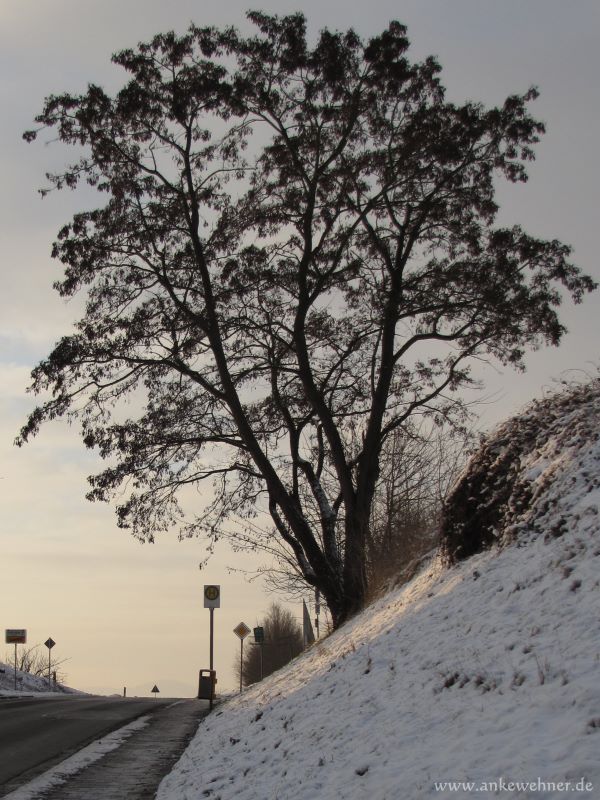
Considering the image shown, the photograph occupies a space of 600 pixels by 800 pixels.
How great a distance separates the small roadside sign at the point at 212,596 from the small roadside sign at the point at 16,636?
24.0 m

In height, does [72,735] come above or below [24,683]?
below

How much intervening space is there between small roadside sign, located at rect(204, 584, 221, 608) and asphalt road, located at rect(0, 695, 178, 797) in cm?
296

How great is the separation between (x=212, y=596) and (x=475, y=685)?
1625 centimetres

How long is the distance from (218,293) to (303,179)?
3517 mm

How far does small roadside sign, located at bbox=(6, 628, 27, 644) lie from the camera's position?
42344 mm

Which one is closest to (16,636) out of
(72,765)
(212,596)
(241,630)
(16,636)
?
(16,636)

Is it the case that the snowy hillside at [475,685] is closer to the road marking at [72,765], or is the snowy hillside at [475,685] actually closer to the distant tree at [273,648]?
the road marking at [72,765]

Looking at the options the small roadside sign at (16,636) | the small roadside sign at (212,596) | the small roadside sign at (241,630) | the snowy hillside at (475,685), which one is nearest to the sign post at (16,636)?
the small roadside sign at (16,636)

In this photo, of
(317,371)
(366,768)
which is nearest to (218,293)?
(317,371)

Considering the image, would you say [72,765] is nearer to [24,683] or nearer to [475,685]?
[475,685]

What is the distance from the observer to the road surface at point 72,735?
34.2 ft

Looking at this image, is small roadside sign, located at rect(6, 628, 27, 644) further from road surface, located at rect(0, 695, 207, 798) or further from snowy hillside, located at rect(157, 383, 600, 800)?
snowy hillside, located at rect(157, 383, 600, 800)

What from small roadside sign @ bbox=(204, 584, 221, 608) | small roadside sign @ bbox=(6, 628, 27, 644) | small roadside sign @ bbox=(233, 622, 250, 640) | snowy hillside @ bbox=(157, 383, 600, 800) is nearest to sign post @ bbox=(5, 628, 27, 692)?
small roadside sign @ bbox=(6, 628, 27, 644)

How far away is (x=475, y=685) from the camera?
6.56m
